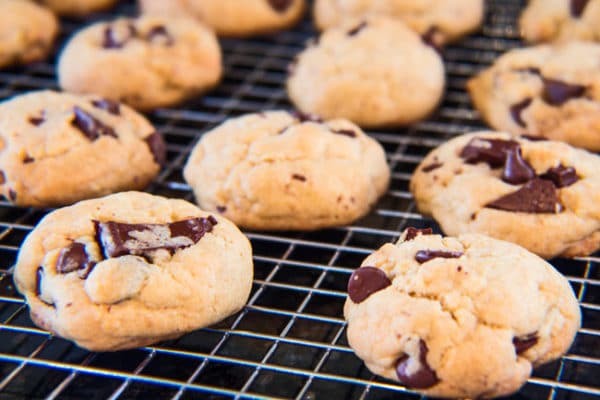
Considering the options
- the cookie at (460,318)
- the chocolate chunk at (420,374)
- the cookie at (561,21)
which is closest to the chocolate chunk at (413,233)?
the cookie at (460,318)

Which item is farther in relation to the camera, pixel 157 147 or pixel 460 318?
pixel 157 147

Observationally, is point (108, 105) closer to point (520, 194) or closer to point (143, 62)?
point (143, 62)

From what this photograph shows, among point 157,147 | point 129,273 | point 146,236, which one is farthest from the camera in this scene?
point 157,147

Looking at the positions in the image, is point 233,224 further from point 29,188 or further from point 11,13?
point 11,13

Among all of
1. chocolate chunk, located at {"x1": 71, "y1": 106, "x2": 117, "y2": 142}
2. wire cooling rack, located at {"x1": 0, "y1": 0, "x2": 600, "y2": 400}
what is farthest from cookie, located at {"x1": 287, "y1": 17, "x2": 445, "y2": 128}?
chocolate chunk, located at {"x1": 71, "y1": 106, "x2": 117, "y2": 142}

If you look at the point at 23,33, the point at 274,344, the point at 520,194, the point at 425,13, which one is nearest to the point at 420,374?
the point at 274,344

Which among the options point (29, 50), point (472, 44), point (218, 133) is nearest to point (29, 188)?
point (218, 133)

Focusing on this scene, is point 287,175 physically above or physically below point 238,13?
below
